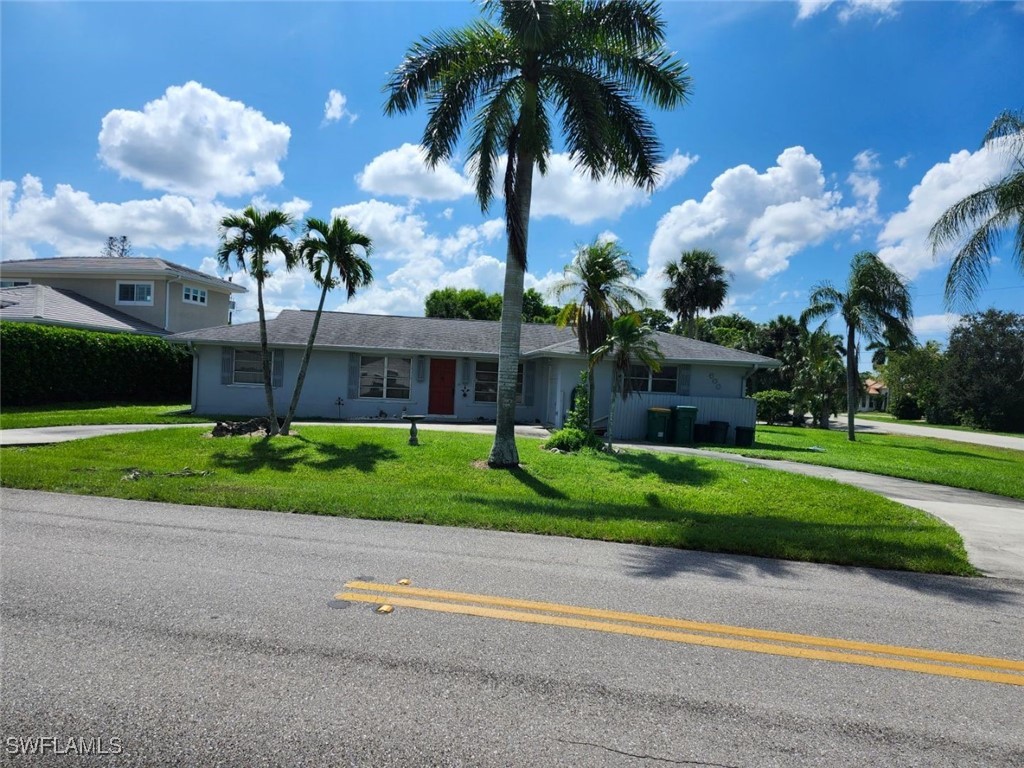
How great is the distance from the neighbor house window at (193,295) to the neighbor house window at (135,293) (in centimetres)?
145

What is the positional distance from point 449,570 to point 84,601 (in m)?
2.67

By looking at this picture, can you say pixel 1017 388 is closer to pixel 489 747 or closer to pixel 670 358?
pixel 670 358

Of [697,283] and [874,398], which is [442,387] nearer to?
[697,283]

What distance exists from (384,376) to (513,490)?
38.5 feet

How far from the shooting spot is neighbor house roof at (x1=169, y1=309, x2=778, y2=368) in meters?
19.5

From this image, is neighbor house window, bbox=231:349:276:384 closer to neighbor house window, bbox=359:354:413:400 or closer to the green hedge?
neighbor house window, bbox=359:354:413:400

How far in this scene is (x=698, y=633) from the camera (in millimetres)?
4027

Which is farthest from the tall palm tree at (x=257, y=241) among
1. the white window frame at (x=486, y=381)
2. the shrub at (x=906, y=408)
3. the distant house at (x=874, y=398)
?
the distant house at (x=874, y=398)

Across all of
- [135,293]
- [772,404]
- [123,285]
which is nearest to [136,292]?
[135,293]

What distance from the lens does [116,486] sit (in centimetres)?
834

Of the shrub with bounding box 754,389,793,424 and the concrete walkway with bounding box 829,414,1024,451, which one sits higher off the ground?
the shrub with bounding box 754,389,793,424

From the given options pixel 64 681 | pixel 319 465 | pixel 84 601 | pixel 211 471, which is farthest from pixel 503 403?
pixel 64 681

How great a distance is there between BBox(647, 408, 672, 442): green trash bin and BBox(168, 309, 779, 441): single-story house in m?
0.55

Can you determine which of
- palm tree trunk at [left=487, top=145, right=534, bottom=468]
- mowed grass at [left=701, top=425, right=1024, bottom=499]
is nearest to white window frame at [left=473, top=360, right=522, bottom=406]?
mowed grass at [left=701, top=425, right=1024, bottom=499]
